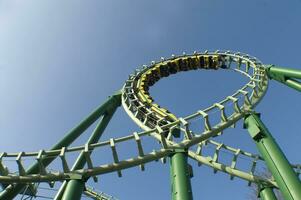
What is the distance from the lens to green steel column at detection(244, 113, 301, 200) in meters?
12.1

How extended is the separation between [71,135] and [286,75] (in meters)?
11.0

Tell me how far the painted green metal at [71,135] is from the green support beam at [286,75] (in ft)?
27.6

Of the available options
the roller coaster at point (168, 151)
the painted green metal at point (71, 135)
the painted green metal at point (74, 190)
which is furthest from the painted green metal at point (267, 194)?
the painted green metal at point (71, 135)

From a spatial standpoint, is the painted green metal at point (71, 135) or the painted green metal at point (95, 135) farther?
the painted green metal at point (95, 135)

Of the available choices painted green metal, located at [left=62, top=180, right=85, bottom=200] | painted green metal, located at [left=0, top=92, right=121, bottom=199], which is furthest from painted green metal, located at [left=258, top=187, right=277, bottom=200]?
painted green metal, located at [left=0, top=92, right=121, bottom=199]

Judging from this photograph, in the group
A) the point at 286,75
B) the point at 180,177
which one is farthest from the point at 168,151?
the point at 286,75

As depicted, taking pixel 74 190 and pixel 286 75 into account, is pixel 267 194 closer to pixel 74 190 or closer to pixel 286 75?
pixel 286 75

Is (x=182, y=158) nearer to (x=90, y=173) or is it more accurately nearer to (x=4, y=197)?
(x=90, y=173)

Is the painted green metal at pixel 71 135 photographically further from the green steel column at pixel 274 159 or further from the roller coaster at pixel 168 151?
the green steel column at pixel 274 159

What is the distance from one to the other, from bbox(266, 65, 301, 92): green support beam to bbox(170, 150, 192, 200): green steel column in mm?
7822

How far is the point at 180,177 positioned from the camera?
1274 cm

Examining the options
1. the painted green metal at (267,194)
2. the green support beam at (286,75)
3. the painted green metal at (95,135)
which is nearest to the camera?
the painted green metal at (95,135)

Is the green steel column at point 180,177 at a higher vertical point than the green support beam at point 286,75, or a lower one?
lower

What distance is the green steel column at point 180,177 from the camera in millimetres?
11933
